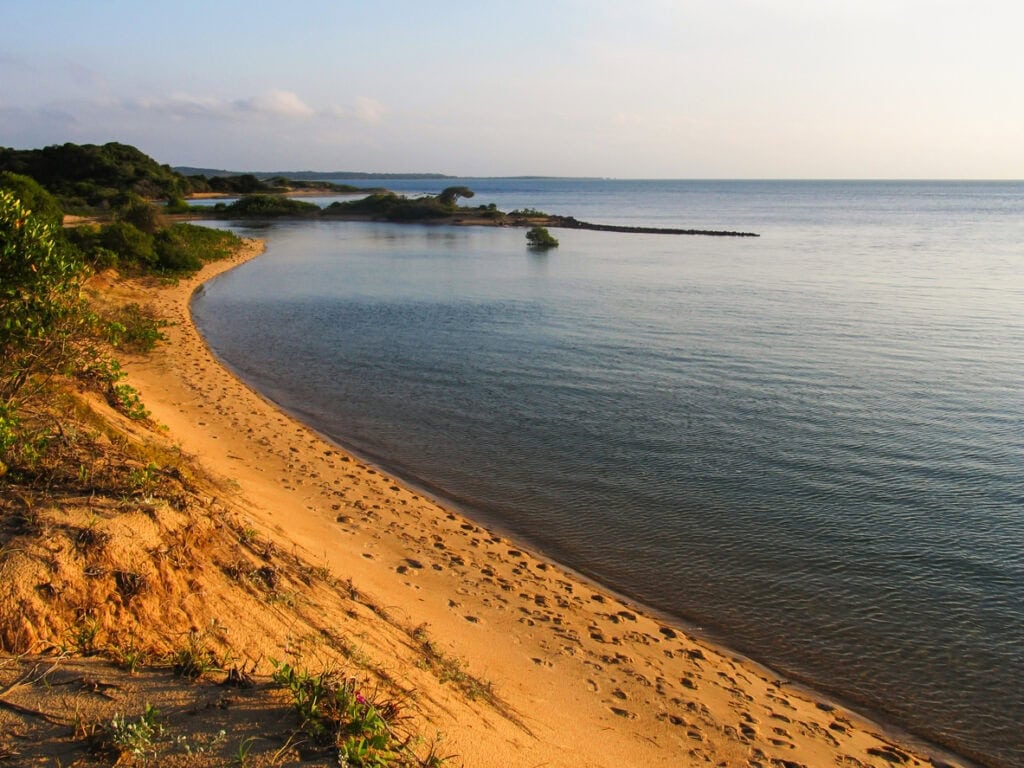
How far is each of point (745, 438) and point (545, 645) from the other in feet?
27.3

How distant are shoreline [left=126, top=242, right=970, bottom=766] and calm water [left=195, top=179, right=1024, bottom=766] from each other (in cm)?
61

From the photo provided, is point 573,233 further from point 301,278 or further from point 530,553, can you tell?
point 530,553

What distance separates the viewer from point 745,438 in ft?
48.8

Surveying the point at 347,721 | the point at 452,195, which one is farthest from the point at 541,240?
the point at 347,721

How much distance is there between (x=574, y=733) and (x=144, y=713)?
3586 millimetres

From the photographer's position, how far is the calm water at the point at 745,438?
8.92 meters

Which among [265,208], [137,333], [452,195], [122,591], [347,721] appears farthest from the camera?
[452,195]

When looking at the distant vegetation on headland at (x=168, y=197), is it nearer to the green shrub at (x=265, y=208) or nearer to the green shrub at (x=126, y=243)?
the green shrub at (x=265, y=208)

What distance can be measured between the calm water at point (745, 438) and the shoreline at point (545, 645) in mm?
613

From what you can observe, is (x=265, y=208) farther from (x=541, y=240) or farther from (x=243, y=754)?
(x=243, y=754)

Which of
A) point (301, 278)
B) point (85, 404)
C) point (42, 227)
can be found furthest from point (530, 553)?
point (301, 278)


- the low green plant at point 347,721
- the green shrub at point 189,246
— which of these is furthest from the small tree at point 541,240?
the low green plant at point 347,721

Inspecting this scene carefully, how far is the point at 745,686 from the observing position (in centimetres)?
780

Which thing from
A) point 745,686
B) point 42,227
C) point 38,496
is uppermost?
point 42,227
